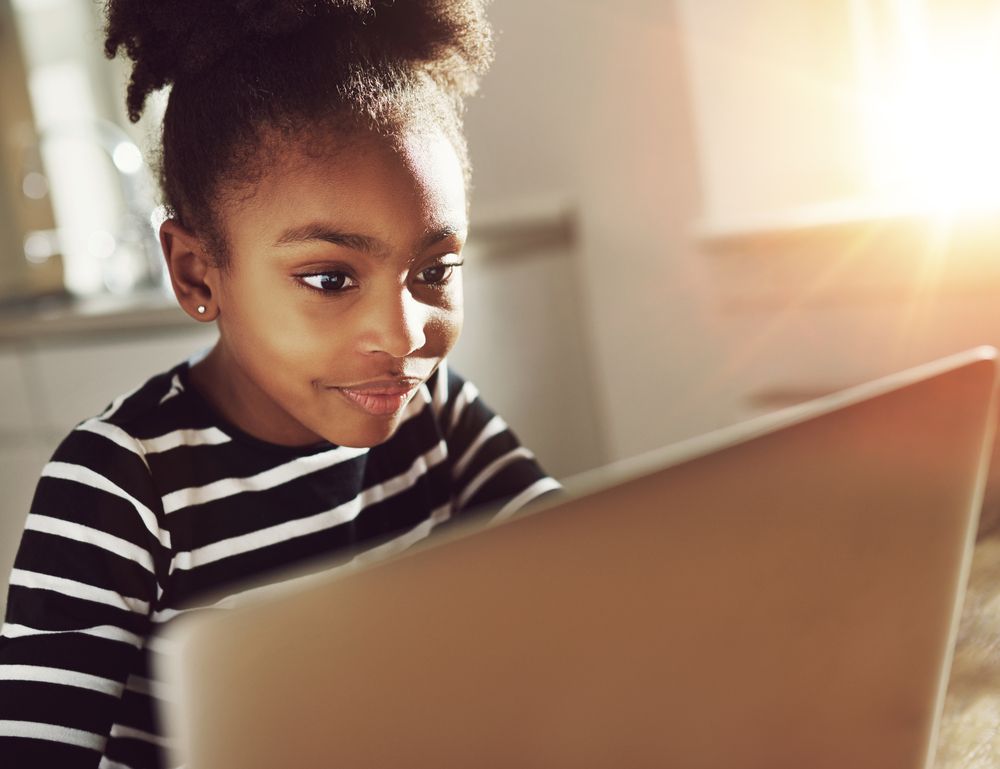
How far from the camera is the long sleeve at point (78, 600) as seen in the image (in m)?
0.58

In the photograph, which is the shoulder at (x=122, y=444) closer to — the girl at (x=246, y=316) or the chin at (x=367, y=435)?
the girl at (x=246, y=316)

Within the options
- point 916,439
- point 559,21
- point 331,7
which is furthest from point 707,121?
point 916,439

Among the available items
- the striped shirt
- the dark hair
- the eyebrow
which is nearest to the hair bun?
the dark hair

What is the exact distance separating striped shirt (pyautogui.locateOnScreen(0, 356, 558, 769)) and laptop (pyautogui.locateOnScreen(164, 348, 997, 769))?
0.30m

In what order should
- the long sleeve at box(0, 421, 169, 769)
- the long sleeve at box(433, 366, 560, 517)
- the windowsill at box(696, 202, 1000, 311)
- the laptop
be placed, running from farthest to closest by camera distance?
the windowsill at box(696, 202, 1000, 311) → the long sleeve at box(433, 366, 560, 517) → the long sleeve at box(0, 421, 169, 769) → the laptop

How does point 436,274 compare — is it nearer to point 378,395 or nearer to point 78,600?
point 378,395

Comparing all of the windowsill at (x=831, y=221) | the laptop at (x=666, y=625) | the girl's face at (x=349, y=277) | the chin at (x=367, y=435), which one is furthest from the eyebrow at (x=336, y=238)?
the windowsill at (x=831, y=221)

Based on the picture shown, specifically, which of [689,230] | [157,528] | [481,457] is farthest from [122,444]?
[689,230]

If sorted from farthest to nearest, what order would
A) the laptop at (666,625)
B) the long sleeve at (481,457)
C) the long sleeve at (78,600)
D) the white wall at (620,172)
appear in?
the white wall at (620,172) < the long sleeve at (481,457) < the long sleeve at (78,600) < the laptop at (666,625)

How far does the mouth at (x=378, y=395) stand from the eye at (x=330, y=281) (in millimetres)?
61

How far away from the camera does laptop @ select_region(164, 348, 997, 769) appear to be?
341 millimetres

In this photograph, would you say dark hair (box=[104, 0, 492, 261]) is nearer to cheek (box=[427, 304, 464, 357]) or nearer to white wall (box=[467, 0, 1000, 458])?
cheek (box=[427, 304, 464, 357])

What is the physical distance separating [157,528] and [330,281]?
0.21 metres

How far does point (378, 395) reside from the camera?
63 centimetres
